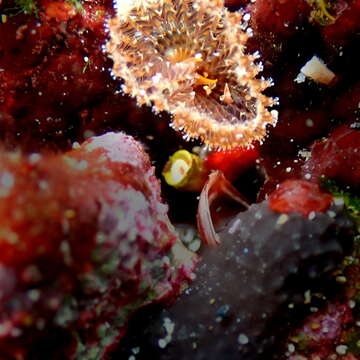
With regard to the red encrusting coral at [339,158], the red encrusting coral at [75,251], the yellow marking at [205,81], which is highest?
the red encrusting coral at [339,158]

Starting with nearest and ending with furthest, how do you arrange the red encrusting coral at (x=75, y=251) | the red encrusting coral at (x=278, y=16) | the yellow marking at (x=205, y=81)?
1. the red encrusting coral at (x=75, y=251)
2. the red encrusting coral at (x=278, y=16)
3. the yellow marking at (x=205, y=81)

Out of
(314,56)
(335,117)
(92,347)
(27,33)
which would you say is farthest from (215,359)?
(27,33)

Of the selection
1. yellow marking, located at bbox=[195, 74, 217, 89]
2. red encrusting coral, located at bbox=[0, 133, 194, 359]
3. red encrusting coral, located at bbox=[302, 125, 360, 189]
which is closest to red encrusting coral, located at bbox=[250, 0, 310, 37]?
yellow marking, located at bbox=[195, 74, 217, 89]

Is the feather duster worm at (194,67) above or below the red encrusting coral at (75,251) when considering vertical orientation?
above

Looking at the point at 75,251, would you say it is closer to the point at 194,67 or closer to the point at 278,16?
the point at 194,67

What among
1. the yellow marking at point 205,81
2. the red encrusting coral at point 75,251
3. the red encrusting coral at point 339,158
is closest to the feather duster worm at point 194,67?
the yellow marking at point 205,81

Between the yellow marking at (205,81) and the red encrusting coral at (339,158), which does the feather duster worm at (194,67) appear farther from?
the red encrusting coral at (339,158)
